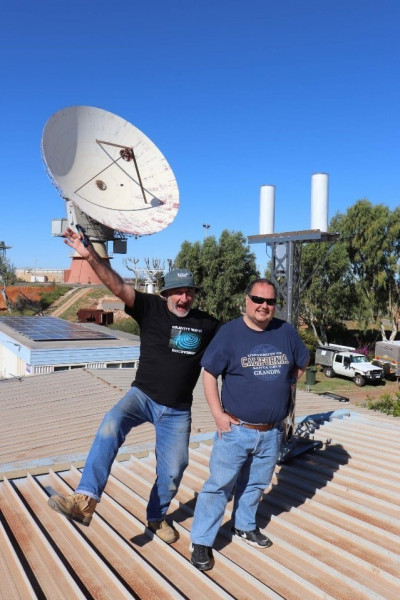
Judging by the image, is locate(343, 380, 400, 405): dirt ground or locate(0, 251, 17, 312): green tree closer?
locate(343, 380, 400, 405): dirt ground

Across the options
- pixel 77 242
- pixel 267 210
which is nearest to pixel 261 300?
pixel 77 242

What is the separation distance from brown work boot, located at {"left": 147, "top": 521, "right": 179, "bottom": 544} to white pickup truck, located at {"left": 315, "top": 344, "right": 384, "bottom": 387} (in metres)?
24.7

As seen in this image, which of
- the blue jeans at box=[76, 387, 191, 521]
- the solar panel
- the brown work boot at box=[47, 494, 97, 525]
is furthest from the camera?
the solar panel

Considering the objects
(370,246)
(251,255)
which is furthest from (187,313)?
(251,255)

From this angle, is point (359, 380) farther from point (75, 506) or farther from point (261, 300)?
point (75, 506)

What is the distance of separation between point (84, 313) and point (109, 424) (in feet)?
121

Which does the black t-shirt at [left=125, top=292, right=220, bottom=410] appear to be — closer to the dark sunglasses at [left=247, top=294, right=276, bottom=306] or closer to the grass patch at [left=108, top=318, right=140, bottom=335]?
the dark sunglasses at [left=247, top=294, right=276, bottom=306]

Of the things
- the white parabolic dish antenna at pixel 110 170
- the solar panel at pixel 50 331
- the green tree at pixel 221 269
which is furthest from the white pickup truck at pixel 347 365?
the white parabolic dish antenna at pixel 110 170

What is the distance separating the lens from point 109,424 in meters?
3.46

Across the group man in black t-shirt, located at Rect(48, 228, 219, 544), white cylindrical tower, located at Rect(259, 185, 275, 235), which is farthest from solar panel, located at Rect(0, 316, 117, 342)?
man in black t-shirt, located at Rect(48, 228, 219, 544)

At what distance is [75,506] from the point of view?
10.5 feet

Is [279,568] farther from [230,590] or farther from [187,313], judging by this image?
[187,313]

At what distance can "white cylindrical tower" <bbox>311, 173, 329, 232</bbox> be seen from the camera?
595 centimetres

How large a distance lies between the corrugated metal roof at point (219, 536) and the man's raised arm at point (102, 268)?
1.89m
